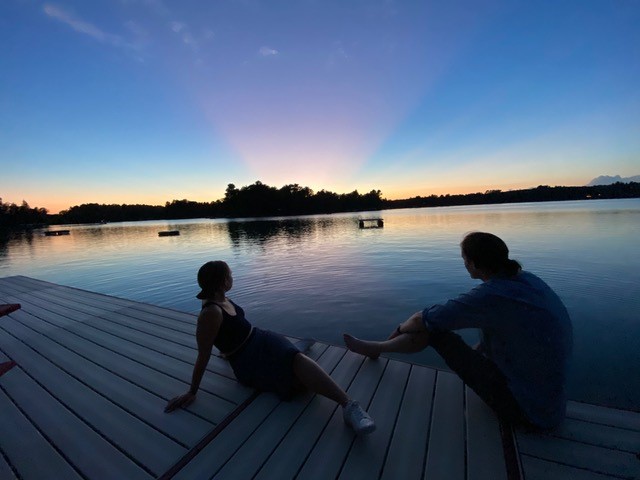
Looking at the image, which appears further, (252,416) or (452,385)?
(452,385)

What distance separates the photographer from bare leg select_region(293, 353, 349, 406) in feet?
8.04

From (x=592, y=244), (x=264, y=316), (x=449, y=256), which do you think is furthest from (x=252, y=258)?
(x=592, y=244)

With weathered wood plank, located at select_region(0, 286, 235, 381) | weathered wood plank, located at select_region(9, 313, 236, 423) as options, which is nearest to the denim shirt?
weathered wood plank, located at select_region(9, 313, 236, 423)

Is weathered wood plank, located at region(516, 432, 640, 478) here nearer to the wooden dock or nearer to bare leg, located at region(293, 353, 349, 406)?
the wooden dock

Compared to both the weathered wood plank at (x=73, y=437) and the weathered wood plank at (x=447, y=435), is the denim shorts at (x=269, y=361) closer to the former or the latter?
the weathered wood plank at (x=73, y=437)

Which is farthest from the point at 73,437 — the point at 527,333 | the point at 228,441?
the point at 527,333

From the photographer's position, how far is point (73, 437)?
240cm

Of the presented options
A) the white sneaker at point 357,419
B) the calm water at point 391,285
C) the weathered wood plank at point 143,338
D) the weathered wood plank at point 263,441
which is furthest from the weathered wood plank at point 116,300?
the white sneaker at point 357,419

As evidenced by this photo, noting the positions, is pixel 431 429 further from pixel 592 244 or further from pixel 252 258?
pixel 592 244

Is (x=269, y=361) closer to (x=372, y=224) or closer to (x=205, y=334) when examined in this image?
(x=205, y=334)

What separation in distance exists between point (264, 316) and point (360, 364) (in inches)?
186

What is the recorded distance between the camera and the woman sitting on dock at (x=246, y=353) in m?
2.47

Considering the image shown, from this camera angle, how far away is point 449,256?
46.3ft

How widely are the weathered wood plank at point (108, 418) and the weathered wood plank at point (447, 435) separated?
1.97 meters
